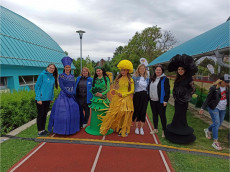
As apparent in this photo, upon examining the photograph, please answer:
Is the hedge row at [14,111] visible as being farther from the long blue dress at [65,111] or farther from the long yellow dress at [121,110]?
the long yellow dress at [121,110]

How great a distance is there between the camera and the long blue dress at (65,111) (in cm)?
412

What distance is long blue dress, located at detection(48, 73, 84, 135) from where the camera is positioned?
162 inches

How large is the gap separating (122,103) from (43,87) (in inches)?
84.7

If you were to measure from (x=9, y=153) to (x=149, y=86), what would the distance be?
12.1 ft

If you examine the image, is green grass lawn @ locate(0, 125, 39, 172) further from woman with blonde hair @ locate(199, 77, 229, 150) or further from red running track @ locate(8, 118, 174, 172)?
woman with blonde hair @ locate(199, 77, 229, 150)

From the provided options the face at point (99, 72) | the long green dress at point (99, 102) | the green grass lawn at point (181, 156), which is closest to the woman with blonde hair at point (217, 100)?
the green grass lawn at point (181, 156)

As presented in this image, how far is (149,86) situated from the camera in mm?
4309

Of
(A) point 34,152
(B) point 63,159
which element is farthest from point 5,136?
(B) point 63,159

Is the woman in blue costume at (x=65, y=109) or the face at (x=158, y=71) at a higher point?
the face at (x=158, y=71)

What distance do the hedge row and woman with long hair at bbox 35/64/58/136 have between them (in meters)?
1.04

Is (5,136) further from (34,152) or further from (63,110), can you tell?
(63,110)

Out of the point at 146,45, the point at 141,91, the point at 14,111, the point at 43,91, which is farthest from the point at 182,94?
the point at 146,45

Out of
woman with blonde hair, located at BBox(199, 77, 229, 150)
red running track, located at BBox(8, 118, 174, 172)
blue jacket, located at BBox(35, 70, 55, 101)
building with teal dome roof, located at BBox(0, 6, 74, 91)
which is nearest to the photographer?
red running track, located at BBox(8, 118, 174, 172)

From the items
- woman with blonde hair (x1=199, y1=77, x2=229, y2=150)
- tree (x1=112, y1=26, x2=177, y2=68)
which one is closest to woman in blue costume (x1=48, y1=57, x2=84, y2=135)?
woman with blonde hair (x1=199, y1=77, x2=229, y2=150)
